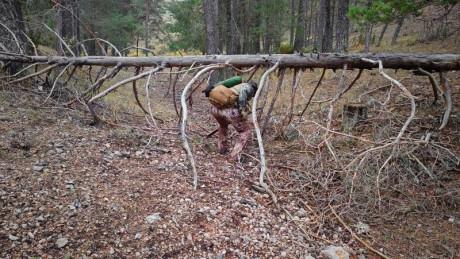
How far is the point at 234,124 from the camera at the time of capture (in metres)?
4.32

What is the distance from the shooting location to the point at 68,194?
299 cm

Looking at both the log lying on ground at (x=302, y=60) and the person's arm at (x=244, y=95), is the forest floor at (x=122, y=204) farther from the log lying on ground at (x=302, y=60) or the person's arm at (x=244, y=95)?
the log lying on ground at (x=302, y=60)

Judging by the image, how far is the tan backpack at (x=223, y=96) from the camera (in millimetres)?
4016

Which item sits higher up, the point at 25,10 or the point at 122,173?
the point at 25,10

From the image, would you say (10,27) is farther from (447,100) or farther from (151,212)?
(447,100)

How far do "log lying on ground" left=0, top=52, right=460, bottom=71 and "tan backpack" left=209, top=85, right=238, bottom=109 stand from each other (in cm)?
85

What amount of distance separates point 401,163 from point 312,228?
6.49 feet

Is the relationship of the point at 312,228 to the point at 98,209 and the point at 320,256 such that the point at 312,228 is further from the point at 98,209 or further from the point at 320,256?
the point at 98,209

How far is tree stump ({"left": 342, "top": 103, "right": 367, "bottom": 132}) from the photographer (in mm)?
5441

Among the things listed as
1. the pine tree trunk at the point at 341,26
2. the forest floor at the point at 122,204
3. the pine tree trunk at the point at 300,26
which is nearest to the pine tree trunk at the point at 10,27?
the forest floor at the point at 122,204

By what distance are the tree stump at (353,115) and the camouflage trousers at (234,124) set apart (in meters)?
2.35

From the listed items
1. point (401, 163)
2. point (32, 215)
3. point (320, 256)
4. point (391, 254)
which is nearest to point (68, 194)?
point (32, 215)

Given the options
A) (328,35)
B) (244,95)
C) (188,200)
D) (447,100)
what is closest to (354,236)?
(188,200)

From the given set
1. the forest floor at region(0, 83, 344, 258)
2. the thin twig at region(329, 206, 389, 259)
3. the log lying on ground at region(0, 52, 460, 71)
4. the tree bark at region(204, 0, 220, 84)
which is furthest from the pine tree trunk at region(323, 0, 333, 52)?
the thin twig at region(329, 206, 389, 259)
